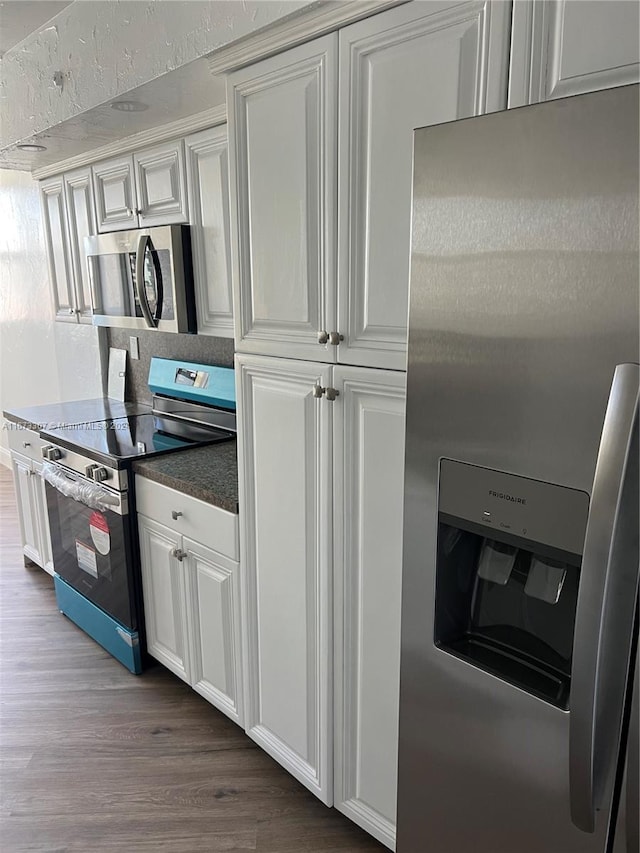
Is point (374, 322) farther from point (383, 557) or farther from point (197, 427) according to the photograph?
point (197, 427)

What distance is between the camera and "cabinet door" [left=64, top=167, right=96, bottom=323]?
2969mm

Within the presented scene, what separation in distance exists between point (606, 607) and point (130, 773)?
1.78 metres

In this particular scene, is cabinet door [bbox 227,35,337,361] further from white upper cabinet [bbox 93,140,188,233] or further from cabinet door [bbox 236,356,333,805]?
white upper cabinet [bbox 93,140,188,233]

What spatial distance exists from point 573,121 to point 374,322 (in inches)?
23.5

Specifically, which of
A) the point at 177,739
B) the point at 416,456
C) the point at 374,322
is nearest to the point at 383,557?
the point at 416,456

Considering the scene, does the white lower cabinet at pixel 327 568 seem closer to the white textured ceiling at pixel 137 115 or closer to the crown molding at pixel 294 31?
the crown molding at pixel 294 31

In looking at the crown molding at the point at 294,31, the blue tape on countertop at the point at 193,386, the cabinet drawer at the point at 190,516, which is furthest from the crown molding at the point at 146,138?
the cabinet drawer at the point at 190,516

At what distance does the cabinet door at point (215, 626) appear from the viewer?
6.66ft

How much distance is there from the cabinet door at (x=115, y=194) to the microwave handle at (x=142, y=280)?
9.0 inches

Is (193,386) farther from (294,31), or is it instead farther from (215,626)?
(294,31)

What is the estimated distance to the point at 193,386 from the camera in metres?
2.89

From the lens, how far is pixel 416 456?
1.18 m

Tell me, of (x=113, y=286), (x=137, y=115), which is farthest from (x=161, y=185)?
(x=113, y=286)

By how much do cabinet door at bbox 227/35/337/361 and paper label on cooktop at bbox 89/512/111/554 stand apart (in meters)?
1.14
